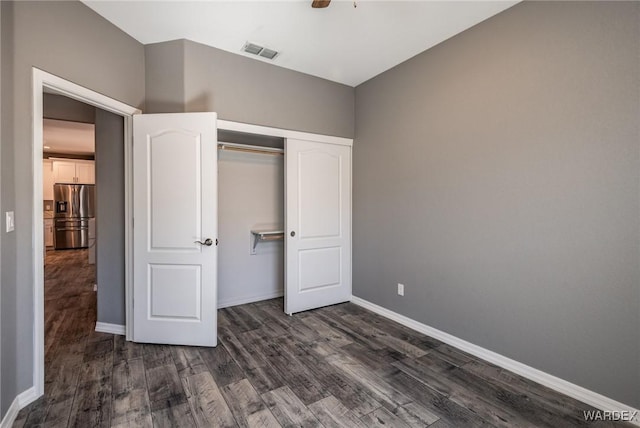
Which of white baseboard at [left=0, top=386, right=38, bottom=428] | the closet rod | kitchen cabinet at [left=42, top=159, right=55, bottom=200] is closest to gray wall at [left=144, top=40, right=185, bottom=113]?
the closet rod

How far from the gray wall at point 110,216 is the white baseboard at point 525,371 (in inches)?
115

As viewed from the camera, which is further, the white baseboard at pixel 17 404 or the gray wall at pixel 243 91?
the gray wall at pixel 243 91

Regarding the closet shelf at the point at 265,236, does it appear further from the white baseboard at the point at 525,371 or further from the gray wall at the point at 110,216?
the white baseboard at the point at 525,371

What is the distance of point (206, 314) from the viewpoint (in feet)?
8.71

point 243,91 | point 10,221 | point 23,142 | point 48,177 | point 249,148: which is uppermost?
point 243,91

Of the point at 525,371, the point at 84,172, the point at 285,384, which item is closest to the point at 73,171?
the point at 84,172

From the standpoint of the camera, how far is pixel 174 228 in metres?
2.63

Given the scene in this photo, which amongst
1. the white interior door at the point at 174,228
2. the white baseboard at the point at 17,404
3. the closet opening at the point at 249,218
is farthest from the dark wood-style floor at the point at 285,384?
the closet opening at the point at 249,218

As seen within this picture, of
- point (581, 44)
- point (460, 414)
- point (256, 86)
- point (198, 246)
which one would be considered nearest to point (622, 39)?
point (581, 44)

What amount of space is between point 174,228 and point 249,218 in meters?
1.26

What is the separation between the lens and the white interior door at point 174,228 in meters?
2.61

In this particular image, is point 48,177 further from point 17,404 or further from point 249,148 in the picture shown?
point 17,404

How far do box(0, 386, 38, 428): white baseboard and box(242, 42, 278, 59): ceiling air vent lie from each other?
3172 mm

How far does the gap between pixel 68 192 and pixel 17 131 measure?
Answer: 7.62 metres
